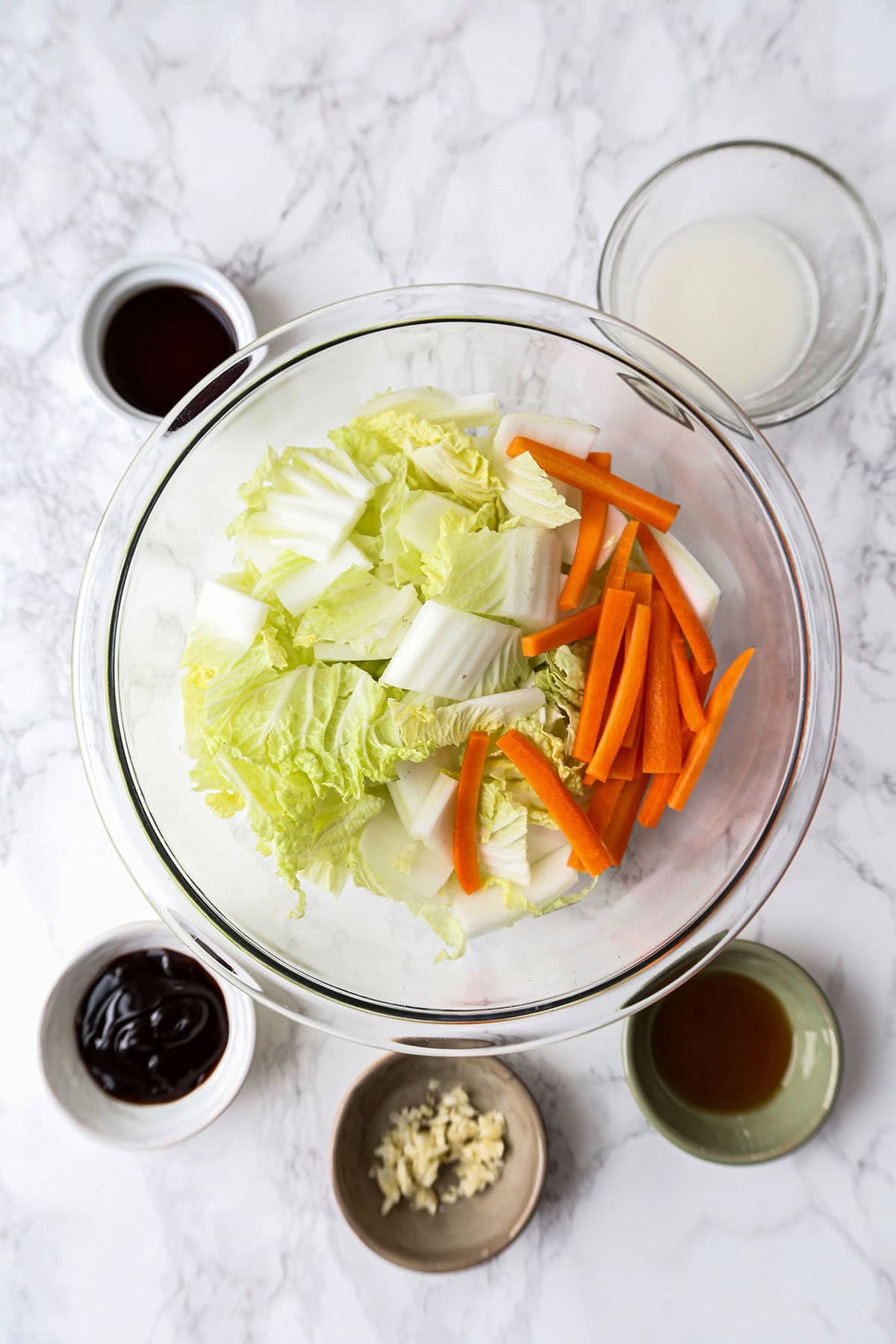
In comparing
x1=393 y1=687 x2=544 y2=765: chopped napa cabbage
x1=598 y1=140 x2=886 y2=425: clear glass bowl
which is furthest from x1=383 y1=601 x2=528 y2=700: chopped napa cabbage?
x1=598 y1=140 x2=886 y2=425: clear glass bowl

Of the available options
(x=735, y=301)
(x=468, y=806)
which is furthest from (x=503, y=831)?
(x=735, y=301)

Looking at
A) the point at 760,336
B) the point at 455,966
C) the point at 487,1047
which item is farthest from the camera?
the point at 760,336

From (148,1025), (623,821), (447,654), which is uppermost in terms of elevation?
(447,654)

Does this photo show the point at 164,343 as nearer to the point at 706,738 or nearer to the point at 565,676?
the point at 565,676

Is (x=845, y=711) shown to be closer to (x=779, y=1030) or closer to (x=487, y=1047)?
(x=779, y=1030)

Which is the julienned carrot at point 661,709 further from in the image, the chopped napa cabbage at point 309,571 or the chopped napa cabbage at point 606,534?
the chopped napa cabbage at point 309,571

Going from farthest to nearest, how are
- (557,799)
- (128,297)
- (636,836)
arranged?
(128,297) < (636,836) < (557,799)

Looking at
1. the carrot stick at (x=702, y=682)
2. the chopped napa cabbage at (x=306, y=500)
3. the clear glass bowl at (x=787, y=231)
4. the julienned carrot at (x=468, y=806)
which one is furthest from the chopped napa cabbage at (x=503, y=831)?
the clear glass bowl at (x=787, y=231)

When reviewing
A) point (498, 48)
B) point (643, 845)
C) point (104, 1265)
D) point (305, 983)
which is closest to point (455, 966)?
point (305, 983)
